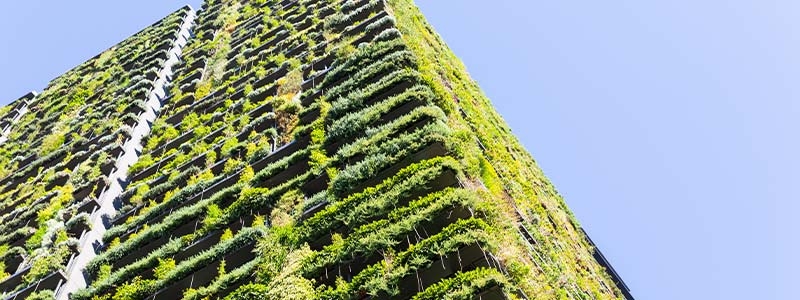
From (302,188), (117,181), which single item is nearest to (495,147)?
(302,188)

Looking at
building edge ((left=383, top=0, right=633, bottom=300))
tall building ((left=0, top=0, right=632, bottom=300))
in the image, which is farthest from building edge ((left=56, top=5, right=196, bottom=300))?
building edge ((left=383, top=0, right=633, bottom=300))

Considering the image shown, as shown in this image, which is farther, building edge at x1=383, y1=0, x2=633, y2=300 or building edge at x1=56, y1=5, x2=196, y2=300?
building edge at x1=56, y1=5, x2=196, y2=300

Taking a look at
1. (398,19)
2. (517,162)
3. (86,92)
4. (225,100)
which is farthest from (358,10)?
(86,92)

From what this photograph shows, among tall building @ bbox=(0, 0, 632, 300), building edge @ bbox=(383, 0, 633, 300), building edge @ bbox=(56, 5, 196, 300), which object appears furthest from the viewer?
building edge @ bbox=(56, 5, 196, 300)

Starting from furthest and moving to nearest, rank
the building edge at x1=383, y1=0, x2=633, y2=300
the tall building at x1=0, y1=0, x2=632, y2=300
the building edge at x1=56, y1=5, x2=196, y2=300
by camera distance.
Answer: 1. the building edge at x1=56, y1=5, x2=196, y2=300
2. the building edge at x1=383, y1=0, x2=633, y2=300
3. the tall building at x1=0, y1=0, x2=632, y2=300

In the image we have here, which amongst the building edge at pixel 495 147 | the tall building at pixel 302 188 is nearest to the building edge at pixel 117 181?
the tall building at pixel 302 188

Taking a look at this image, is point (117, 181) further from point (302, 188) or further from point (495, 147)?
point (495, 147)

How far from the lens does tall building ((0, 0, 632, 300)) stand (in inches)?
402

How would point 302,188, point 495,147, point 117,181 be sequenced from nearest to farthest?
point 302,188 → point 495,147 → point 117,181

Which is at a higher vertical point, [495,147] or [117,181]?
[117,181]

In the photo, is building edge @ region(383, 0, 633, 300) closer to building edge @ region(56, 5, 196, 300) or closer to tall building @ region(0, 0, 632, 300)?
tall building @ region(0, 0, 632, 300)

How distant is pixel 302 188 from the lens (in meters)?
13.4

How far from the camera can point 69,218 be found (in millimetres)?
17219

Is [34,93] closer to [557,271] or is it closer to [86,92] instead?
[86,92]
